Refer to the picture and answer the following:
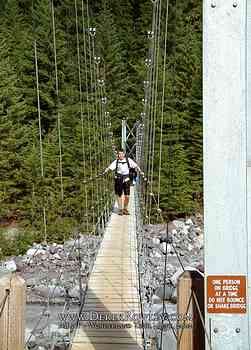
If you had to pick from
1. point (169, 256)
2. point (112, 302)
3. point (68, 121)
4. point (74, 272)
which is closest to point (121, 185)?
point (74, 272)

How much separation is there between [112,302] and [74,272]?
4311mm

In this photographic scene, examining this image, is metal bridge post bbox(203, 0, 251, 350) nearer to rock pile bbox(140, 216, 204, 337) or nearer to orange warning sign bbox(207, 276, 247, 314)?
orange warning sign bbox(207, 276, 247, 314)

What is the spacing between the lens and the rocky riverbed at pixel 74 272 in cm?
419

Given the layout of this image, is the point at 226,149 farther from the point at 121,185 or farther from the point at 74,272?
the point at 74,272

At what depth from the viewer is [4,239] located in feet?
41.7

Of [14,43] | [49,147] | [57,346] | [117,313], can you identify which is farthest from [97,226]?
[14,43]

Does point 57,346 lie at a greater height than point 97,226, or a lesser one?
lesser

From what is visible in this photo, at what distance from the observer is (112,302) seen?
3605 mm

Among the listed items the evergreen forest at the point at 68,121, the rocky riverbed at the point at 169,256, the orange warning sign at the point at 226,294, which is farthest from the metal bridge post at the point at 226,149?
the evergreen forest at the point at 68,121

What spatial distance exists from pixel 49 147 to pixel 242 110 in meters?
13.0

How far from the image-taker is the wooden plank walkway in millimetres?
2957

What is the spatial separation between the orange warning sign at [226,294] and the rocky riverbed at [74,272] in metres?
1.71

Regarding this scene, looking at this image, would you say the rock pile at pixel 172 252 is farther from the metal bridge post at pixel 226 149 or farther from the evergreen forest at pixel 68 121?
the metal bridge post at pixel 226 149

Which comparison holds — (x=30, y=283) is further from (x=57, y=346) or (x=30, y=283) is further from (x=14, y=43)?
(x=14, y=43)
